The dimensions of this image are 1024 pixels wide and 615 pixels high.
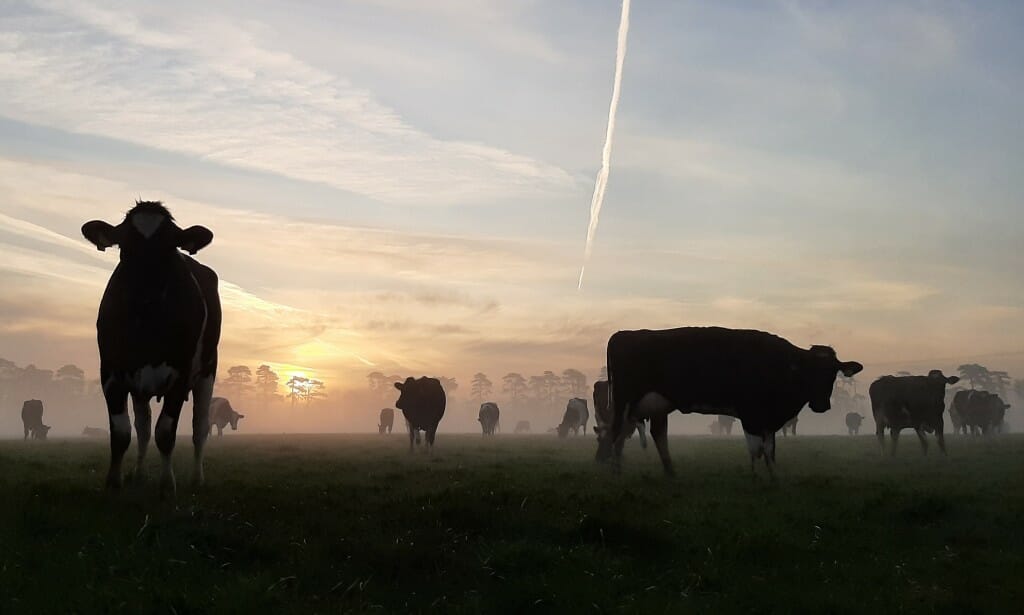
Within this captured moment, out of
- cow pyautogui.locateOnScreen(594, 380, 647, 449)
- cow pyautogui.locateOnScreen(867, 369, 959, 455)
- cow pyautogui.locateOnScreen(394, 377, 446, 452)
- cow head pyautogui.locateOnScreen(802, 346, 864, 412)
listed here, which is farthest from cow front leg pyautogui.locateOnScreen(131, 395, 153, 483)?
cow pyautogui.locateOnScreen(867, 369, 959, 455)

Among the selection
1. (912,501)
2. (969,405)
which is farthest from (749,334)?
(969,405)

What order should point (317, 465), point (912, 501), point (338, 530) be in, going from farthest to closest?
point (317, 465)
point (912, 501)
point (338, 530)

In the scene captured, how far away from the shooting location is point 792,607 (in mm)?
6770

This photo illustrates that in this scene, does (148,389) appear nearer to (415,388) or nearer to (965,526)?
(965,526)

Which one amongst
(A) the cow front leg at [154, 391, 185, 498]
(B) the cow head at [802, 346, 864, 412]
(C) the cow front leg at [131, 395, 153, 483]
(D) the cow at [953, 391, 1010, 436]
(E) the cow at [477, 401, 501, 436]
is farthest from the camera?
(E) the cow at [477, 401, 501, 436]

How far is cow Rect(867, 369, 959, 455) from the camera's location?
1133 inches

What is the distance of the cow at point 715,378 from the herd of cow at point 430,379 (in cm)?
3

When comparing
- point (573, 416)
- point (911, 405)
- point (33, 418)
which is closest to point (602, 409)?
point (911, 405)

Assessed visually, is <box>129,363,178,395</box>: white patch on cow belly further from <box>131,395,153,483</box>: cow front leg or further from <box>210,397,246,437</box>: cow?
<box>210,397,246,437</box>: cow

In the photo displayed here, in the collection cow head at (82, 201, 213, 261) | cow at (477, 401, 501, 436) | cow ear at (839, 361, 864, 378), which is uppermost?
cow head at (82, 201, 213, 261)

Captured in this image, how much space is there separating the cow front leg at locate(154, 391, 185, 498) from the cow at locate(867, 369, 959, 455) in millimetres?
26686

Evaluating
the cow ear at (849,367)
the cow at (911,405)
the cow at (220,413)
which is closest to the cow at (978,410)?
the cow at (911,405)

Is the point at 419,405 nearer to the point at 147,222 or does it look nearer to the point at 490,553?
the point at 147,222

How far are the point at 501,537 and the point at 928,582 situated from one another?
469cm
